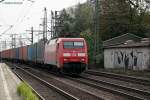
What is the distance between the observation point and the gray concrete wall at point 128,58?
38688mm

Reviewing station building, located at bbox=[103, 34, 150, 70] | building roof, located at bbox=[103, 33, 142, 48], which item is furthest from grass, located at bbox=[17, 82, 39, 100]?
building roof, located at bbox=[103, 33, 142, 48]

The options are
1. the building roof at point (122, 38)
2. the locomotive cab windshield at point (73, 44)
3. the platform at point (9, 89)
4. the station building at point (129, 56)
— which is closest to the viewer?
the platform at point (9, 89)

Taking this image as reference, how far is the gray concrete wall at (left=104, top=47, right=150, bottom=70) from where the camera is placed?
3869cm

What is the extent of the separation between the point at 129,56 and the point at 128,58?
0.33m

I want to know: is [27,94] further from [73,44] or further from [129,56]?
[129,56]

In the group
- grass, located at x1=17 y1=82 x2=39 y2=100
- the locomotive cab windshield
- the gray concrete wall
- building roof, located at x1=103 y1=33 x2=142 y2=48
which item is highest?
building roof, located at x1=103 y1=33 x2=142 y2=48

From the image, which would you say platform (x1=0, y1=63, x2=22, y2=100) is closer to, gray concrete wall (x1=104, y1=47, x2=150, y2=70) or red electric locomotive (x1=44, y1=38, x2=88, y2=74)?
red electric locomotive (x1=44, y1=38, x2=88, y2=74)

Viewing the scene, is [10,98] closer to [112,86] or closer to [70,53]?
[112,86]

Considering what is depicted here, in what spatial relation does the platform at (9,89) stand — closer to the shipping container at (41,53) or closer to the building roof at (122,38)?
the shipping container at (41,53)

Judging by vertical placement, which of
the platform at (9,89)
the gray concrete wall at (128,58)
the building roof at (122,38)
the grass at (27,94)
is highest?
the building roof at (122,38)

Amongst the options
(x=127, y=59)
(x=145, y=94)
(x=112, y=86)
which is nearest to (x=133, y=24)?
(x=127, y=59)

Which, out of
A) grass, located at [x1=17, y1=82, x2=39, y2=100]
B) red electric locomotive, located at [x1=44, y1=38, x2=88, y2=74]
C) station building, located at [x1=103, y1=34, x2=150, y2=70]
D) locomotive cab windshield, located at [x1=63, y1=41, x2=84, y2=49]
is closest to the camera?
grass, located at [x1=17, y1=82, x2=39, y2=100]

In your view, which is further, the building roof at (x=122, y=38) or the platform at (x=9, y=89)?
the building roof at (x=122, y=38)

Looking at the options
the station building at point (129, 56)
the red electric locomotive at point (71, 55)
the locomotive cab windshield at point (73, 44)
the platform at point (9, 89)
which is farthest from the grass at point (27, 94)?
the station building at point (129, 56)
